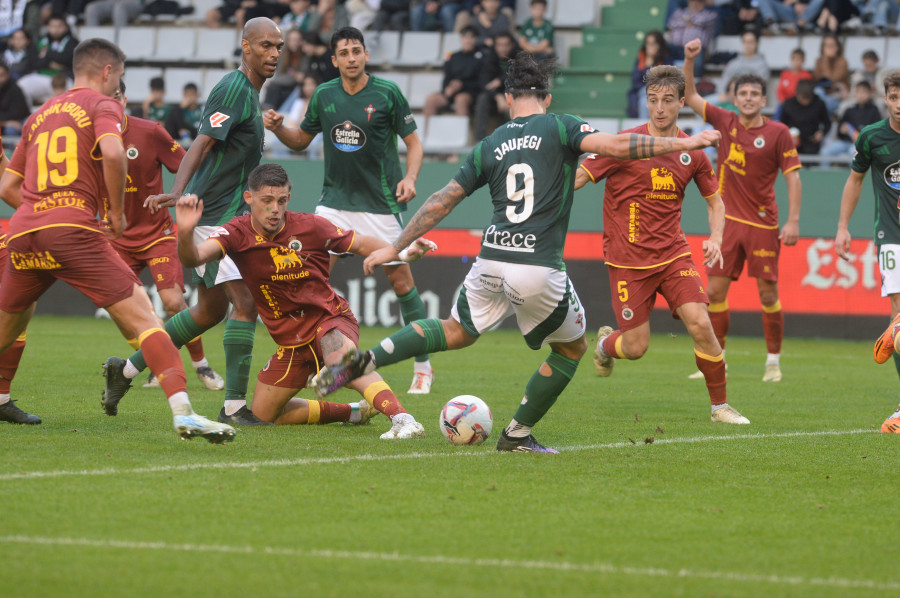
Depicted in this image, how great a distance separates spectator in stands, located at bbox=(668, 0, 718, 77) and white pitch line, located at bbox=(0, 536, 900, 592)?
15579 mm

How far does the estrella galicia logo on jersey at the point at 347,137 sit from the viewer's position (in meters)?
9.69

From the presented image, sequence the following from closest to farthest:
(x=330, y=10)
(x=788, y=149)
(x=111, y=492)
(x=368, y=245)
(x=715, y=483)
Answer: (x=111, y=492), (x=715, y=483), (x=368, y=245), (x=788, y=149), (x=330, y=10)

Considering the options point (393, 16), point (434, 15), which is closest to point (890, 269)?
point (434, 15)

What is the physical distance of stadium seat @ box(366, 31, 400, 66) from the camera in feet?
69.3

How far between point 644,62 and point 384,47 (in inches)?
194

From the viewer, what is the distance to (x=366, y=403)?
7.90 meters

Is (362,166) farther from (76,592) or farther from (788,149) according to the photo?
(76,592)

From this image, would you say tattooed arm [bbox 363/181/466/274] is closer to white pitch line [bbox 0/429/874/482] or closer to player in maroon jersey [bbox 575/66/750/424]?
white pitch line [bbox 0/429/874/482]

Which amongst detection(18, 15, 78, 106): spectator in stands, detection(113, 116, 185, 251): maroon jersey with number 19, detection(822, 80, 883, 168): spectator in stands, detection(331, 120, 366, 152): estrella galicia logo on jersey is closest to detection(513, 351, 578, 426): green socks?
detection(331, 120, 366, 152): estrella galicia logo on jersey

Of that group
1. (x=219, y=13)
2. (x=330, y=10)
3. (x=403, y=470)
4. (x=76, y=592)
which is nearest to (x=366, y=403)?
(x=403, y=470)

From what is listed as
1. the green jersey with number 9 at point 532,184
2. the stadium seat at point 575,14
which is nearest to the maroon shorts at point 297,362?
the green jersey with number 9 at point 532,184

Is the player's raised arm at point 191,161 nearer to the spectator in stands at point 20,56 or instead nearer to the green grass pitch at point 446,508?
the green grass pitch at point 446,508

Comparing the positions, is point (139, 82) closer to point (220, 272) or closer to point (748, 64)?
point (748, 64)

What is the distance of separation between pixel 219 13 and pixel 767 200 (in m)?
14.2
